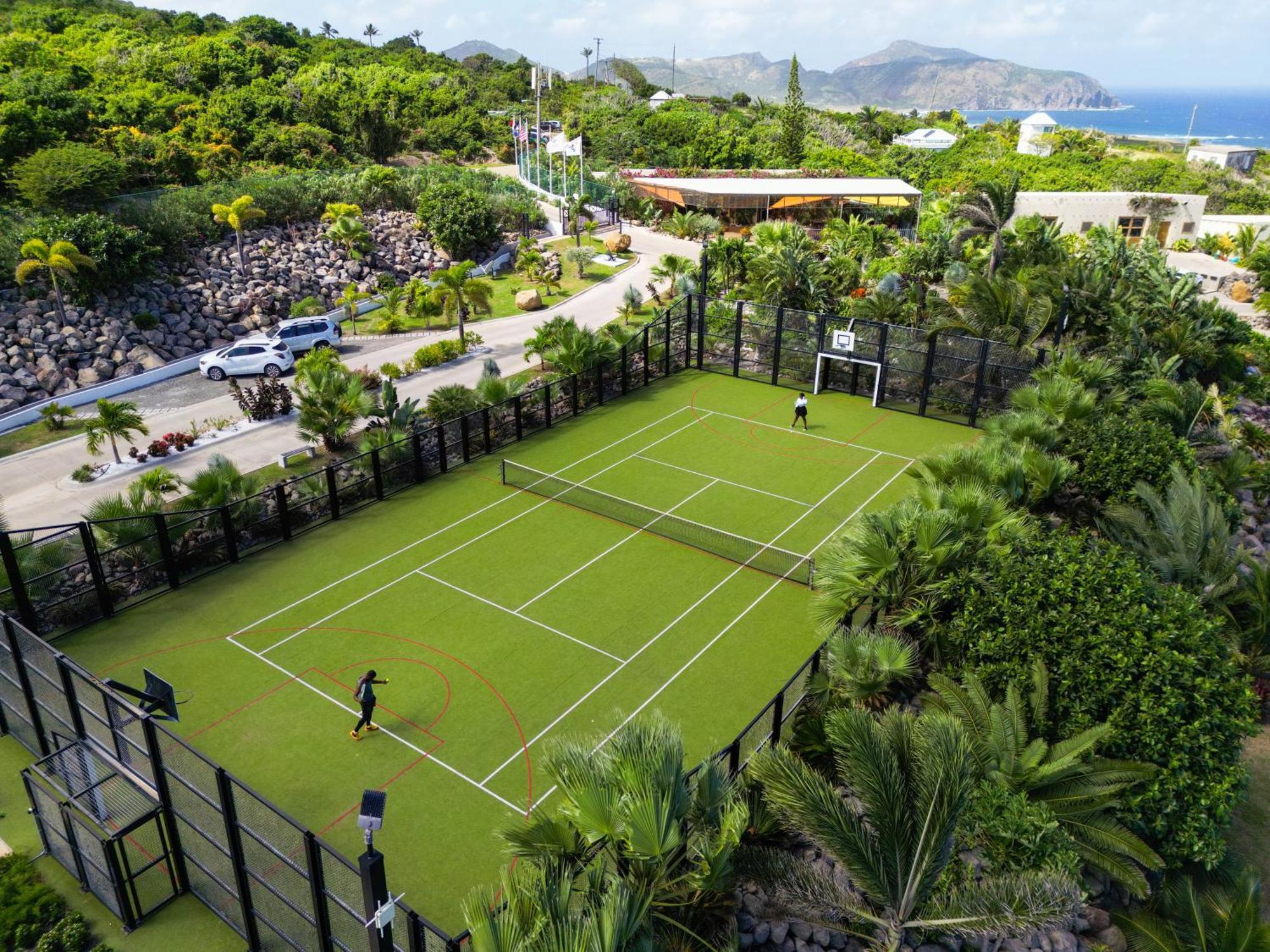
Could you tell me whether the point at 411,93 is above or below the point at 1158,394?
above

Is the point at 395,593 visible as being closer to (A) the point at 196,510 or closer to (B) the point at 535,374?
(A) the point at 196,510

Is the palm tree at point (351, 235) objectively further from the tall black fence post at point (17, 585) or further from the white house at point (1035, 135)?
the white house at point (1035, 135)

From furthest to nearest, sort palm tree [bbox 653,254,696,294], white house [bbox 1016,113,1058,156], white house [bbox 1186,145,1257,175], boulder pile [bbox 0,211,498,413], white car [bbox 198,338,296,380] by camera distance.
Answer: white house [bbox 1016,113,1058,156] → white house [bbox 1186,145,1257,175] → palm tree [bbox 653,254,696,294] → white car [bbox 198,338,296,380] → boulder pile [bbox 0,211,498,413]

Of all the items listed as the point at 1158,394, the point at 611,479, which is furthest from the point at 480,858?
the point at 1158,394

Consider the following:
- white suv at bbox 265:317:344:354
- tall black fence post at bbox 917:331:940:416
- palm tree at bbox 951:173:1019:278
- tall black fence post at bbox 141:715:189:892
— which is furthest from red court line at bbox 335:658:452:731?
palm tree at bbox 951:173:1019:278

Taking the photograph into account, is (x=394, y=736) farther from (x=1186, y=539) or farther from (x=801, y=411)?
(x=801, y=411)

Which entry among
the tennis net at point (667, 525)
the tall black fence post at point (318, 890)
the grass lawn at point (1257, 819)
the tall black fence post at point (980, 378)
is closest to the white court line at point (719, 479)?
the tennis net at point (667, 525)

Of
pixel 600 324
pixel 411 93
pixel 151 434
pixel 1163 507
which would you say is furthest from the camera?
pixel 411 93

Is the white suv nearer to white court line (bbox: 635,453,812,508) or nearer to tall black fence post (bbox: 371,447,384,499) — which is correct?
tall black fence post (bbox: 371,447,384,499)
